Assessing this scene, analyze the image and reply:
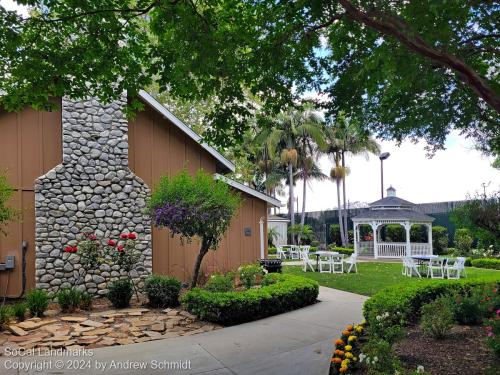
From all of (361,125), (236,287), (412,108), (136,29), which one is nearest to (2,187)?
(136,29)

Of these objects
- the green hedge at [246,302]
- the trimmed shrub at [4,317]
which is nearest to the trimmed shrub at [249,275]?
the green hedge at [246,302]

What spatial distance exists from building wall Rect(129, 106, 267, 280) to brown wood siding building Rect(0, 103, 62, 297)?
2.08m

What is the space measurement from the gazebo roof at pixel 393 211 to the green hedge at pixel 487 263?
173 inches

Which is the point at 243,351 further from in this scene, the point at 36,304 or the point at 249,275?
the point at 36,304

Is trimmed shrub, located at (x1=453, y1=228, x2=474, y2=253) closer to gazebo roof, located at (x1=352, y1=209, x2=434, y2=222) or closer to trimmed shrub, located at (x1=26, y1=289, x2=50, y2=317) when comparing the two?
gazebo roof, located at (x1=352, y1=209, x2=434, y2=222)

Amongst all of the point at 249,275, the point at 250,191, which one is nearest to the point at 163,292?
the point at 249,275

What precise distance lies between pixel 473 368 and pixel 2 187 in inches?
328

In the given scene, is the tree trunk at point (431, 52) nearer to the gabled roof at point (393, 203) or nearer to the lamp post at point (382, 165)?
the gabled roof at point (393, 203)

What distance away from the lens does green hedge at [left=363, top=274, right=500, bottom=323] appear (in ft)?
20.8

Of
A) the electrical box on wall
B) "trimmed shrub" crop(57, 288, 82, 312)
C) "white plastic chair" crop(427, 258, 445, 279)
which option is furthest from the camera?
"white plastic chair" crop(427, 258, 445, 279)

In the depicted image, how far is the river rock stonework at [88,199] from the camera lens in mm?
10039

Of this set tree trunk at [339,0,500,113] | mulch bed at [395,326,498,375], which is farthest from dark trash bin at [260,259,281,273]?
tree trunk at [339,0,500,113]

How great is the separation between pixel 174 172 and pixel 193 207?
4.09 m

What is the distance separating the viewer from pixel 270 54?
5520mm
